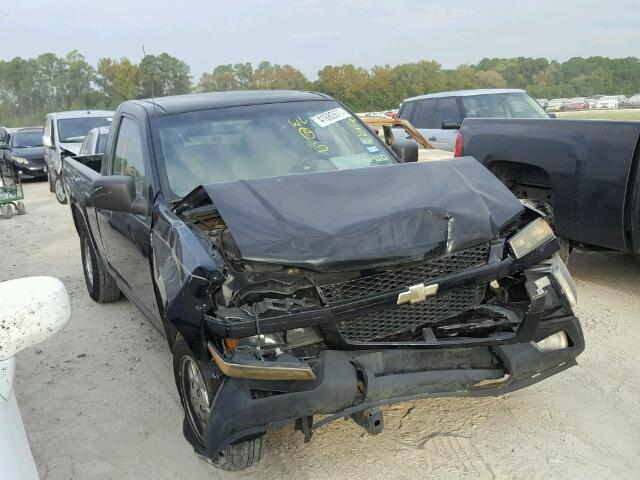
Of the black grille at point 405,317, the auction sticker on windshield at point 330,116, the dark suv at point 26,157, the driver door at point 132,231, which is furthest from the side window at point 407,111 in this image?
the dark suv at point 26,157

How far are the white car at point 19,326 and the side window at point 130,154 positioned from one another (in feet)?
8.51

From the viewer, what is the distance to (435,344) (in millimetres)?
2900

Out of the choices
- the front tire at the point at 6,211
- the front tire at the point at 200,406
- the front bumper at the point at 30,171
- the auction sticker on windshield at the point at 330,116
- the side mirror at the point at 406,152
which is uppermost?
the auction sticker on windshield at the point at 330,116

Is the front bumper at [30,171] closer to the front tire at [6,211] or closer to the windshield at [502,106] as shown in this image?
the front tire at [6,211]

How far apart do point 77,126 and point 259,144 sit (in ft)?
35.9

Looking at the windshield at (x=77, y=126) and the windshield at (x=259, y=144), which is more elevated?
the windshield at (x=259, y=144)

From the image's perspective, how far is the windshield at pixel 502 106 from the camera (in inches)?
415

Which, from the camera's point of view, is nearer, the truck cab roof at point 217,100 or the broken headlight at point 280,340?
the broken headlight at point 280,340

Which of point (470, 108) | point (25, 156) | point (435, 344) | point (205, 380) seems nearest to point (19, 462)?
point (205, 380)

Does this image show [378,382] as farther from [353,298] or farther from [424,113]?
[424,113]

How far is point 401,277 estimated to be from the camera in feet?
9.67

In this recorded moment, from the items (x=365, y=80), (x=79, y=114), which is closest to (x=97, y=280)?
(x=79, y=114)

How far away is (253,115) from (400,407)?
Result: 83.6 inches

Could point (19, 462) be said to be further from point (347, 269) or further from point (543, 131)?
point (543, 131)
